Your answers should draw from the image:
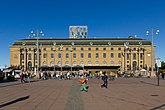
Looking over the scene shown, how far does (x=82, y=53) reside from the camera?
143 metres

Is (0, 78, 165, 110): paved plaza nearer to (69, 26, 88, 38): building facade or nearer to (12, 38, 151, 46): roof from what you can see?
(12, 38, 151, 46): roof

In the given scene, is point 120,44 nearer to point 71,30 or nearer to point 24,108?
point 71,30

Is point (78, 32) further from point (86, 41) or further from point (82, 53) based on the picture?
point (82, 53)

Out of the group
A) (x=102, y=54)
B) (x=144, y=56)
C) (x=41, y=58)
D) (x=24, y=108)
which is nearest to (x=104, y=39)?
(x=102, y=54)

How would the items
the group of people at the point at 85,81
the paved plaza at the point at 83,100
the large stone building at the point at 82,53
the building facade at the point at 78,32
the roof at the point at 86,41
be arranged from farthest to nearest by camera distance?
1. the building facade at the point at 78,32
2. the roof at the point at 86,41
3. the large stone building at the point at 82,53
4. the group of people at the point at 85,81
5. the paved plaza at the point at 83,100

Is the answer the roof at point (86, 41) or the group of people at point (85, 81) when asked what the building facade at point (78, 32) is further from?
the group of people at point (85, 81)

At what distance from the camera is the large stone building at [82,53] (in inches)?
5531

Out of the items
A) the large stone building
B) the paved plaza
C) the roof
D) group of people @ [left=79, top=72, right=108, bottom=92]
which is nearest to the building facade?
the roof

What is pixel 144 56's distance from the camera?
457 ft

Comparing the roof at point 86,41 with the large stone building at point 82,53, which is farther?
the roof at point 86,41

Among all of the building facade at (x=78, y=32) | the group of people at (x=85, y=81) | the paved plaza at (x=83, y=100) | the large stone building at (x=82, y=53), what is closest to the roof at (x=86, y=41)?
the large stone building at (x=82, y=53)

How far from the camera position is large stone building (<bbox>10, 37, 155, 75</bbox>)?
140500 millimetres

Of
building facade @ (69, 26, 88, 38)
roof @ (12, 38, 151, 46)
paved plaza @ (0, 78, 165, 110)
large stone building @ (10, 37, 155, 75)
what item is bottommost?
paved plaza @ (0, 78, 165, 110)

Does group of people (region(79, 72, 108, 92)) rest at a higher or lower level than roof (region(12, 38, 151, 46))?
lower
